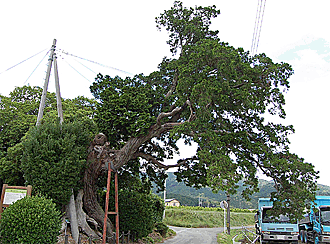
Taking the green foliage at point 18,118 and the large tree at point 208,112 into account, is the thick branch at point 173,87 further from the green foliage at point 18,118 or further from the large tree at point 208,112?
the green foliage at point 18,118

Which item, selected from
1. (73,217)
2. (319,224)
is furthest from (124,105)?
(319,224)

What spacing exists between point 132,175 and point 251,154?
8097 mm

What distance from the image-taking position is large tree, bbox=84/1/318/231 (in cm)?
1186

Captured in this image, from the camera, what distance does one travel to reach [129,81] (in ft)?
48.9

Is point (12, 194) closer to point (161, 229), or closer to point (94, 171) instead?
point (94, 171)

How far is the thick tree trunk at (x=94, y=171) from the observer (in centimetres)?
1448

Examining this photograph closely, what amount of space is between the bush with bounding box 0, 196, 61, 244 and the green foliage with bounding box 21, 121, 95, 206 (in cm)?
258

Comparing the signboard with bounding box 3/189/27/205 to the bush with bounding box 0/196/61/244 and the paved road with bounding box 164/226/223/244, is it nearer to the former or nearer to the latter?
the bush with bounding box 0/196/61/244

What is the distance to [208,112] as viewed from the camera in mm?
12031

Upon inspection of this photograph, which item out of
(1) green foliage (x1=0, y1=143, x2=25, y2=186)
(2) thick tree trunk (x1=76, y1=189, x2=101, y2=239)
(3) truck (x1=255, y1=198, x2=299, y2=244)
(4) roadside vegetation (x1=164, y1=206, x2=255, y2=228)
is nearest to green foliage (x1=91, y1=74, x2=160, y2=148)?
(2) thick tree trunk (x1=76, y1=189, x2=101, y2=239)

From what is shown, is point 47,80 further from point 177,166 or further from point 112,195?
point 177,166

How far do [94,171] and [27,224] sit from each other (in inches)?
221

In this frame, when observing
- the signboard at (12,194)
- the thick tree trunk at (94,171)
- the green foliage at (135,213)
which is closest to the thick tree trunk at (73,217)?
the thick tree trunk at (94,171)

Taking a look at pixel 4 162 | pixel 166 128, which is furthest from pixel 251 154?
pixel 4 162
